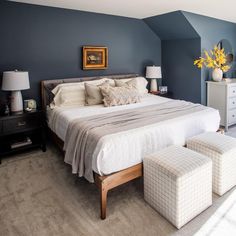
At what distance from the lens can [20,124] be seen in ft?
10.5

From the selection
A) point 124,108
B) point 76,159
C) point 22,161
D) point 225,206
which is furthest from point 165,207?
point 22,161

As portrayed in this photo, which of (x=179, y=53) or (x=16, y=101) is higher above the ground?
(x=179, y=53)

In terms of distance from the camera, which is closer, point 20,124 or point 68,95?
point 20,124

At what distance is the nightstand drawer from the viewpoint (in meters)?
3.07

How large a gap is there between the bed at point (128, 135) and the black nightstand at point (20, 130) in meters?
0.20

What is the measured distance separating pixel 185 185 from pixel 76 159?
1.15 m

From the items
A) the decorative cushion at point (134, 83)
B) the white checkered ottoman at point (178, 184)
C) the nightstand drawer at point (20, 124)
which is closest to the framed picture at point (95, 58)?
the decorative cushion at point (134, 83)

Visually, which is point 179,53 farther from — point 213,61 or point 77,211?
point 77,211

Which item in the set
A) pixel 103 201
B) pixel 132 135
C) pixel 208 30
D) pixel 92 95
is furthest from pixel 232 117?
pixel 103 201

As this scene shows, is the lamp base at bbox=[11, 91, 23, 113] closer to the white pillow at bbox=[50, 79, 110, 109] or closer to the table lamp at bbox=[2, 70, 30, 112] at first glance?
the table lamp at bbox=[2, 70, 30, 112]

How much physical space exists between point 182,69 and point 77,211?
381 centimetres

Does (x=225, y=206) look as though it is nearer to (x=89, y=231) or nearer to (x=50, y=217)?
(x=89, y=231)

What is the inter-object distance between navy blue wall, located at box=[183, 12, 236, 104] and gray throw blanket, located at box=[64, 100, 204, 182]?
5.87ft

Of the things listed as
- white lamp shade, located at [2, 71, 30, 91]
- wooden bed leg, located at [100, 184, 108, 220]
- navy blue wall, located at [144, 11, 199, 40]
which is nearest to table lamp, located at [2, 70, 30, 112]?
white lamp shade, located at [2, 71, 30, 91]
